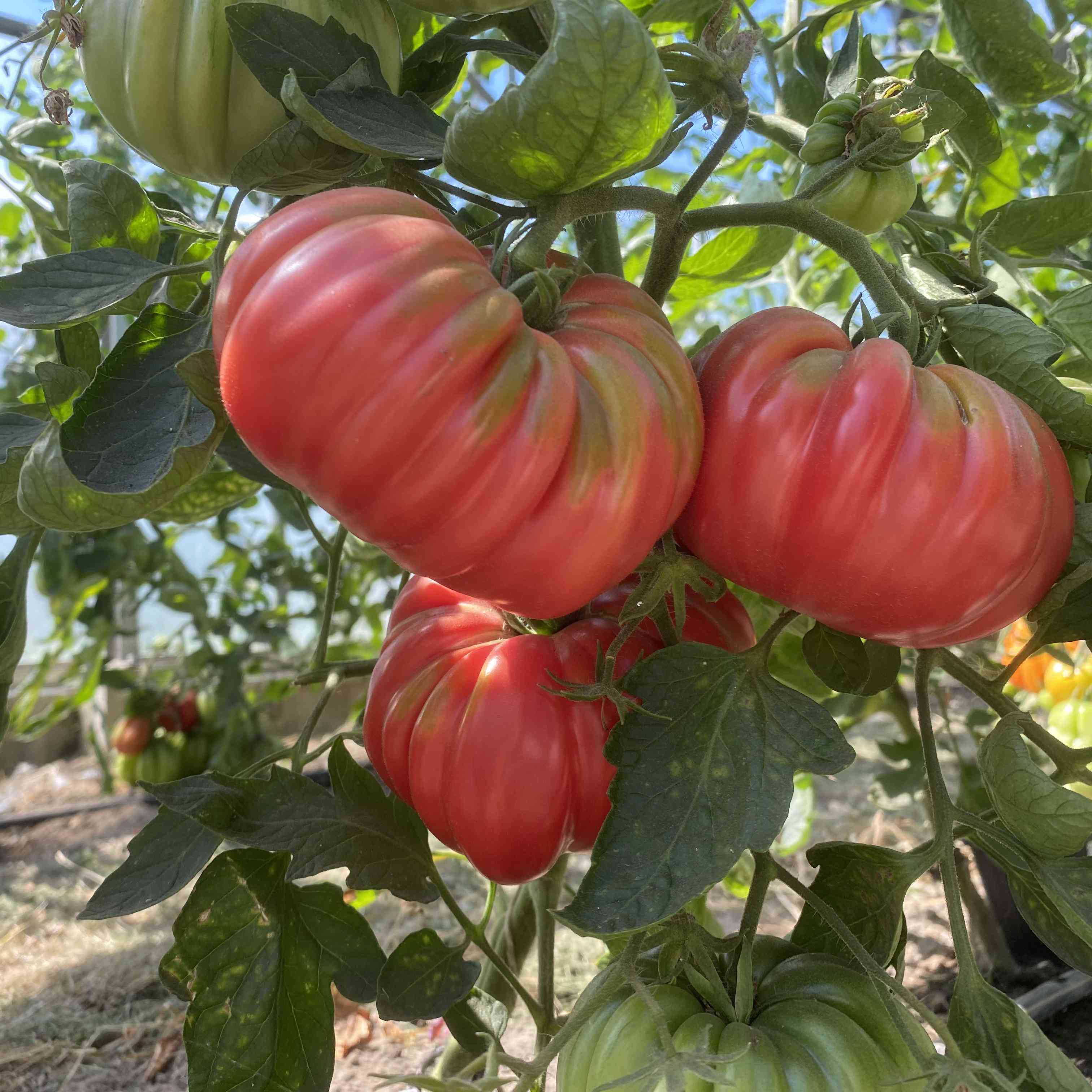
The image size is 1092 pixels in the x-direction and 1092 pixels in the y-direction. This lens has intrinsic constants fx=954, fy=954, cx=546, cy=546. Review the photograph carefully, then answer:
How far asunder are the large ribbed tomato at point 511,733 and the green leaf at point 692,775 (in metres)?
0.05

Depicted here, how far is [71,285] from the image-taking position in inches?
18.1

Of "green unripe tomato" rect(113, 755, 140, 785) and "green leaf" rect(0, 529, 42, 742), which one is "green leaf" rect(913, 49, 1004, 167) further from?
"green unripe tomato" rect(113, 755, 140, 785)

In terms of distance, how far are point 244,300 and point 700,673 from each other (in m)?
0.26

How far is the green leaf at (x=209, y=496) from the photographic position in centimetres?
76

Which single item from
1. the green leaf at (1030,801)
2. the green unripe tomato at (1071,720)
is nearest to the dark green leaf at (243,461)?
the green leaf at (1030,801)

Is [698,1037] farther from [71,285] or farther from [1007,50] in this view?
[1007,50]

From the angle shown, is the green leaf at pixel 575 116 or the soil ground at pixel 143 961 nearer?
the green leaf at pixel 575 116

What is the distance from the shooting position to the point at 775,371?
1.36 feet

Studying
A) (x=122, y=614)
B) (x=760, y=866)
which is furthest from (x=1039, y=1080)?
(x=122, y=614)

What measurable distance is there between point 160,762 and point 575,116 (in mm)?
1973

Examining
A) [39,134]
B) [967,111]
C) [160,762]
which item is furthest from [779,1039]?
[160,762]

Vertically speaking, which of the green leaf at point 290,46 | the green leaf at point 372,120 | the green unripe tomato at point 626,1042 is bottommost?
the green unripe tomato at point 626,1042

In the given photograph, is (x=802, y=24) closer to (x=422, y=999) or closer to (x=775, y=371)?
(x=775, y=371)

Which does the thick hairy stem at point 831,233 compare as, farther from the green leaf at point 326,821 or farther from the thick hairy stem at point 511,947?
the thick hairy stem at point 511,947
